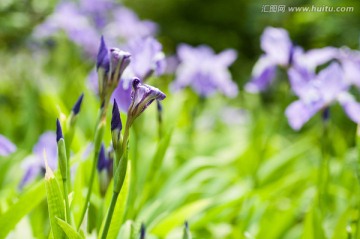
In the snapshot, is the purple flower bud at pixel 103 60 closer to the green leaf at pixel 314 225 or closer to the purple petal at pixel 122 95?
the purple petal at pixel 122 95

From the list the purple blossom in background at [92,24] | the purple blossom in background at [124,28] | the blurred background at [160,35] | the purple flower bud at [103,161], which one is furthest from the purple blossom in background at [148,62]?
the purple blossom in background at [124,28]

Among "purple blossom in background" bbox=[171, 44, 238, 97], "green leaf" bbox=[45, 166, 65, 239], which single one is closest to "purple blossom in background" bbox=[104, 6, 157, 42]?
"purple blossom in background" bbox=[171, 44, 238, 97]

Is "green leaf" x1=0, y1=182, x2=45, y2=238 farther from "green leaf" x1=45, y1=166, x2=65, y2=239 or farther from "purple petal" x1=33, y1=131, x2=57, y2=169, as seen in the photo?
"purple petal" x1=33, y1=131, x2=57, y2=169

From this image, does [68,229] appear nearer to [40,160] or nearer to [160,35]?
[40,160]

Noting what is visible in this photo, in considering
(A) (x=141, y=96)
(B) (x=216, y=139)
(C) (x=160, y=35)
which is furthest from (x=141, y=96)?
(C) (x=160, y=35)

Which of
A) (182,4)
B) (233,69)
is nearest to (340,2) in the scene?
(233,69)

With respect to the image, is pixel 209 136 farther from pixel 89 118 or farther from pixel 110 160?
pixel 110 160
